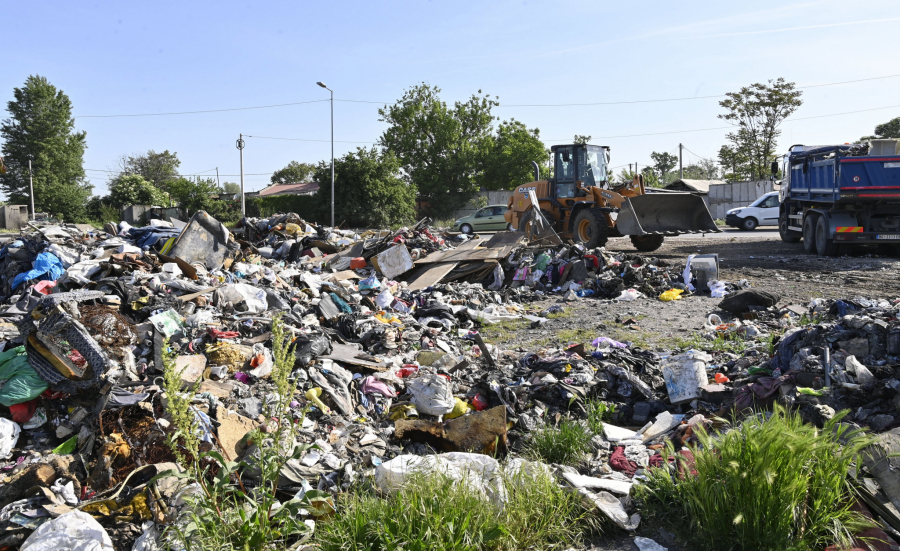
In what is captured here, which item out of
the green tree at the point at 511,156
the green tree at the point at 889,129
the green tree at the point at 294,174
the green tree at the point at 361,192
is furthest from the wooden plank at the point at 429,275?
the green tree at the point at 294,174

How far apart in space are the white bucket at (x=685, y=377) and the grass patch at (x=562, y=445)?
3.81 feet

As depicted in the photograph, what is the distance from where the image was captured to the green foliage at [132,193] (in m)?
A: 35.0

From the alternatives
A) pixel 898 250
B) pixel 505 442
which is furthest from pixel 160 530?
pixel 898 250

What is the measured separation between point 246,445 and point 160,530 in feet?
2.63

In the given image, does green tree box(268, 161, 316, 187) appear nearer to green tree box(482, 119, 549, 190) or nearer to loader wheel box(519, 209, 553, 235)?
green tree box(482, 119, 549, 190)

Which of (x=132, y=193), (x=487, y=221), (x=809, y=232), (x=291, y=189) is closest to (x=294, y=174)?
(x=291, y=189)

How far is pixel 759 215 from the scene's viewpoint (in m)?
22.4

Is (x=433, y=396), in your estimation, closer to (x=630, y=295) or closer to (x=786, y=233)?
(x=630, y=295)

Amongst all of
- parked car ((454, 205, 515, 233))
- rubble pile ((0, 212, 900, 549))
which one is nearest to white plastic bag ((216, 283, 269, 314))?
rubble pile ((0, 212, 900, 549))

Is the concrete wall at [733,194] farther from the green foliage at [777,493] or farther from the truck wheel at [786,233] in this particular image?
the green foliage at [777,493]

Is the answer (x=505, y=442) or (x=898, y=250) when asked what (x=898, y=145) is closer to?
(x=898, y=250)

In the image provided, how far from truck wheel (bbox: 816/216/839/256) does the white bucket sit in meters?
9.62

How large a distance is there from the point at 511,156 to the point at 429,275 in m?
29.0

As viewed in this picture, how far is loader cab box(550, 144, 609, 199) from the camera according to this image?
14000 millimetres
